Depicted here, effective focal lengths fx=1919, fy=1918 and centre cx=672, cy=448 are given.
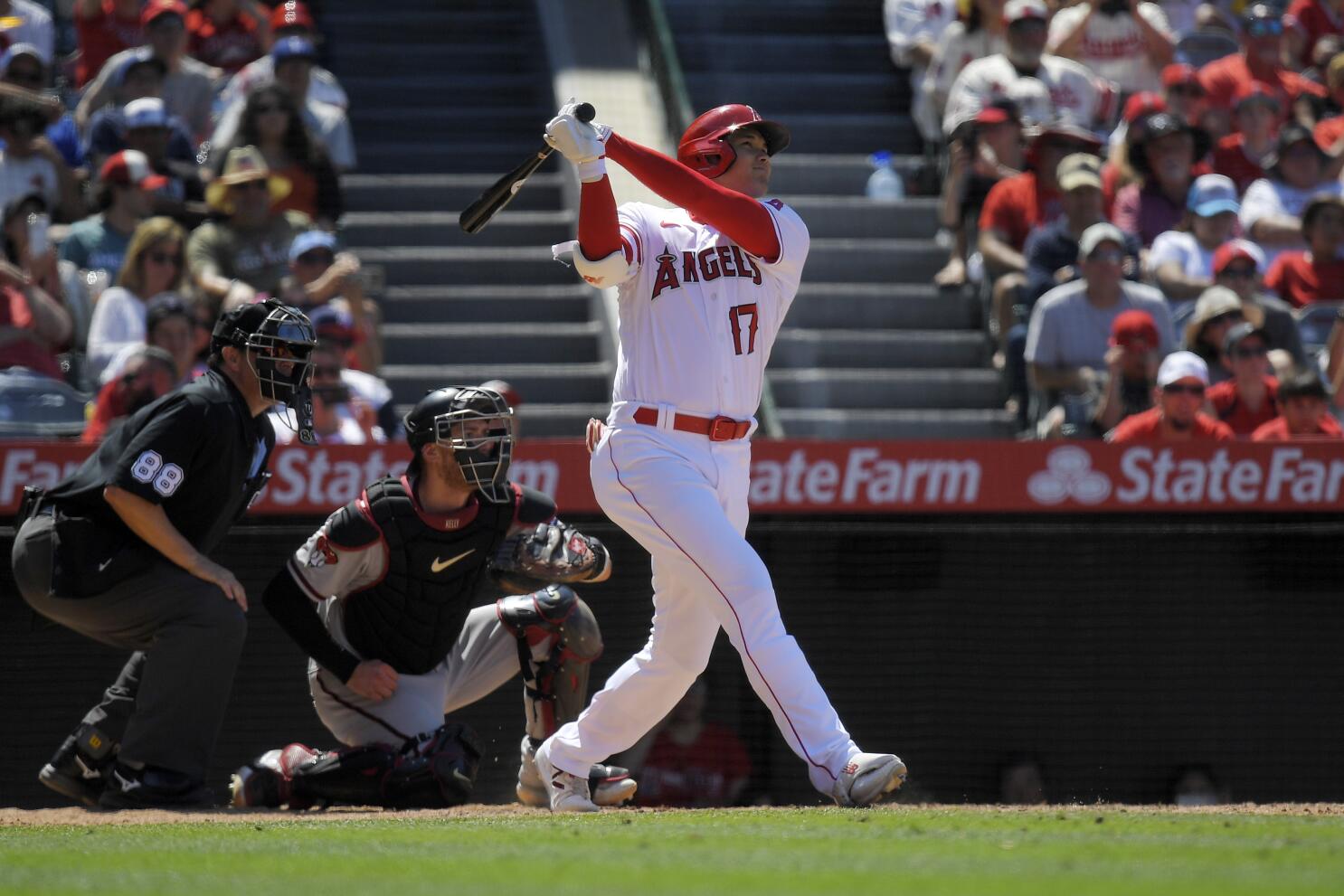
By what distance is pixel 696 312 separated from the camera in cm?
512

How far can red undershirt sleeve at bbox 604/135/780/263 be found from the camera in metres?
4.96

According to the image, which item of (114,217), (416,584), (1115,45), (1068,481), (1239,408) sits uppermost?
(114,217)

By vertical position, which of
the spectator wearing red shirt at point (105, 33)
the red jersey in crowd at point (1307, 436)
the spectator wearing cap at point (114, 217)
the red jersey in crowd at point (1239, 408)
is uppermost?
the spectator wearing red shirt at point (105, 33)

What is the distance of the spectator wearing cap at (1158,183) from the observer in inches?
404

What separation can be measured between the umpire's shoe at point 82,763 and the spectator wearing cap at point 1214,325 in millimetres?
5370

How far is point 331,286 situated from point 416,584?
10.6ft

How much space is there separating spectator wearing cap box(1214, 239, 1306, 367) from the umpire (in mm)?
5177

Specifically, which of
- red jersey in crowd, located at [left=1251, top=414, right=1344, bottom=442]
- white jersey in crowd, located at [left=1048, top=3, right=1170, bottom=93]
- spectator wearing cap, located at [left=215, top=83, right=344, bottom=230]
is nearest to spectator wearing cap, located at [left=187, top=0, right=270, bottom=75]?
spectator wearing cap, located at [left=215, top=83, right=344, bottom=230]

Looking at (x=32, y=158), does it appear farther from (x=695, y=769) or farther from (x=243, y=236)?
(x=695, y=769)

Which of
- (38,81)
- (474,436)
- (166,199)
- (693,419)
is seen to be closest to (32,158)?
(38,81)

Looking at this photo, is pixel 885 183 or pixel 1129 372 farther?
pixel 885 183

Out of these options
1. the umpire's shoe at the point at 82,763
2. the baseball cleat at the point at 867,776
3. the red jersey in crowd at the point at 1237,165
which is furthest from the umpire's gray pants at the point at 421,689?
the red jersey in crowd at the point at 1237,165

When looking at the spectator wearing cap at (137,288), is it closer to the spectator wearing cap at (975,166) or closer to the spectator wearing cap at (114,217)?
the spectator wearing cap at (114,217)

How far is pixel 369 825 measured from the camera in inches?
195
